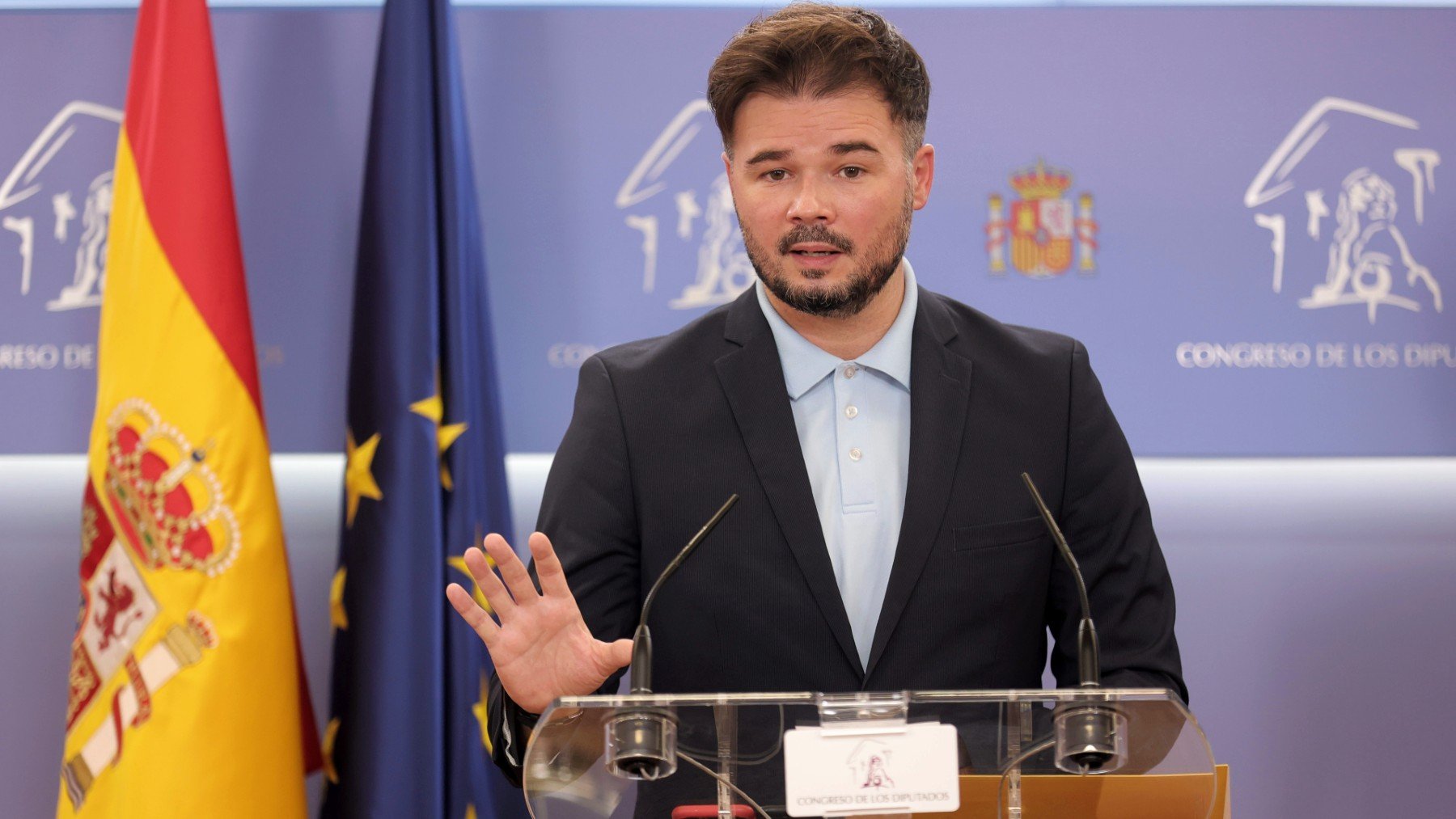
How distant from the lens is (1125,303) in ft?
11.2

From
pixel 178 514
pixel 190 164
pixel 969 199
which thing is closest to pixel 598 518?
pixel 178 514

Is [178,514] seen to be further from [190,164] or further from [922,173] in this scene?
[922,173]

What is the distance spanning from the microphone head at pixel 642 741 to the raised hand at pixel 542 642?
0.28 m

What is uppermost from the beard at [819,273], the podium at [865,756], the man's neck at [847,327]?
the beard at [819,273]

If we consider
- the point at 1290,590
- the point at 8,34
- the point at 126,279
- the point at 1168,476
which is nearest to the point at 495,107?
the point at 126,279

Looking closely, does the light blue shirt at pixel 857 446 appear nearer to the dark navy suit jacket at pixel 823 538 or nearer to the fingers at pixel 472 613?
the dark navy suit jacket at pixel 823 538

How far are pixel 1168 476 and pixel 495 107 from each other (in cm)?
198

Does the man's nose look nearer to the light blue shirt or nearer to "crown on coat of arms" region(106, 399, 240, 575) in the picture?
the light blue shirt

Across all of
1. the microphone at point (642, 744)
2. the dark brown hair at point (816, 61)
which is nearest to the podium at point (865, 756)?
the microphone at point (642, 744)

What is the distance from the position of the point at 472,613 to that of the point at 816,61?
1083 mm

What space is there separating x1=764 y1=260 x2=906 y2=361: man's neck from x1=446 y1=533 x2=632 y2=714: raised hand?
0.81 metres

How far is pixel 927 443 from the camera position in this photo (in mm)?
2182

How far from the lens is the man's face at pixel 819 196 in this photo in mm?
2199

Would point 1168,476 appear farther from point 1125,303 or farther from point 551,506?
point 551,506
